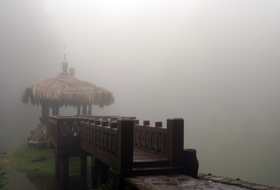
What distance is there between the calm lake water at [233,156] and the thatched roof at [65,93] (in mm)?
4916

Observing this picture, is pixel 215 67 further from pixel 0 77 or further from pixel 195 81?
pixel 0 77

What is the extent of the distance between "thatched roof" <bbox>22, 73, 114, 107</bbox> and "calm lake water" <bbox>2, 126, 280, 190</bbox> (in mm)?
4916

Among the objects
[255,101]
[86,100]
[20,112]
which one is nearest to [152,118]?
[255,101]

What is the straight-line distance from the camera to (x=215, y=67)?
227ft

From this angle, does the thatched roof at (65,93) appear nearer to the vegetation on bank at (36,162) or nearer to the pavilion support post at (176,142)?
the vegetation on bank at (36,162)

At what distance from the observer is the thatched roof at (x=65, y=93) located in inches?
732

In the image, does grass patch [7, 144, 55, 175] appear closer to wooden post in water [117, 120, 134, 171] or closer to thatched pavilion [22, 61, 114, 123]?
thatched pavilion [22, 61, 114, 123]

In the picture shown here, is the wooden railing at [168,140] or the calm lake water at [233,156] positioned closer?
the wooden railing at [168,140]

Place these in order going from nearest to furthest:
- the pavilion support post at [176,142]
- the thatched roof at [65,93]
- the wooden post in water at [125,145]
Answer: the wooden post in water at [125,145]
the pavilion support post at [176,142]
the thatched roof at [65,93]

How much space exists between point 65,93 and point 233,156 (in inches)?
724

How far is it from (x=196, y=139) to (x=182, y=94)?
1092 inches

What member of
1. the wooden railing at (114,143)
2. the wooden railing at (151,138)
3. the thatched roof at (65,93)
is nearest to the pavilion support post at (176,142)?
the wooden railing at (151,138)

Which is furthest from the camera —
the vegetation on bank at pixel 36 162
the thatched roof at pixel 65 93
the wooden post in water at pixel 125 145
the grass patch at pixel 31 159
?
the thatched roof at pixel 65 93

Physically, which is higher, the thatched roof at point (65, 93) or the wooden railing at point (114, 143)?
the thatched roof at point (65, 93)
